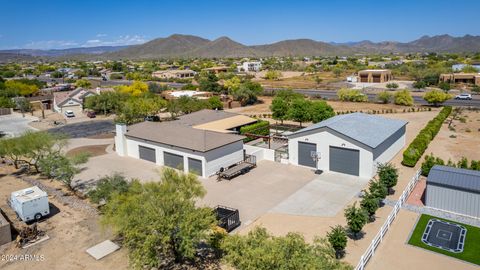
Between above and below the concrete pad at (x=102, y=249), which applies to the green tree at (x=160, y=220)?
above

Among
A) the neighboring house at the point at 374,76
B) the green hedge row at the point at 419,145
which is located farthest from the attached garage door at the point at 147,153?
the neighboring house at the point at 374,76

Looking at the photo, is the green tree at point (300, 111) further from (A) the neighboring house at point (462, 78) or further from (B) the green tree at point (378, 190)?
(A) the neighboring house at point (462, 78)

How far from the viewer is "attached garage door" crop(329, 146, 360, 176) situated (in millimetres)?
28688

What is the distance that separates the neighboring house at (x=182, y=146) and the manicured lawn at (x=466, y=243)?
1534 centimetres

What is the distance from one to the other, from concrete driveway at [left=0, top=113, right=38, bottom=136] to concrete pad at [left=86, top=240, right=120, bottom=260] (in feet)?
118

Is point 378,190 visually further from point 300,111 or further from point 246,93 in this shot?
point 246,93

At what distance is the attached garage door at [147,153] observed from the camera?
34031 mm

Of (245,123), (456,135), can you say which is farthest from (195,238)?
(456,135)

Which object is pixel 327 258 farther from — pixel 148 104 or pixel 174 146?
pixel 148 104

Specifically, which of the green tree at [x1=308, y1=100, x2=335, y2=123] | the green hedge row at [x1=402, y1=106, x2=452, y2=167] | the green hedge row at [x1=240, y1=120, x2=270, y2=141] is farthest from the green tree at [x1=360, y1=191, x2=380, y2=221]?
the green tree at [x1=308, y1=100, x2=335, y2=123]

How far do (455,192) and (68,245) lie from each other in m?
21.6

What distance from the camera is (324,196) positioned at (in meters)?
25.1

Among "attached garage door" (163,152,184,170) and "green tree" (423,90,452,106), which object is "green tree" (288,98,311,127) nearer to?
"attached garage door" (163,152,184,170)

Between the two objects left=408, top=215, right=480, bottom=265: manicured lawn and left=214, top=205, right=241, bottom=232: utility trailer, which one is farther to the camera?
left=214, top=205, right=241, bottom=232: utility trailer
